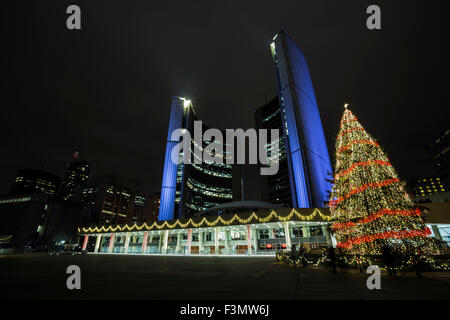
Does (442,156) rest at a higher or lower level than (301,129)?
higher

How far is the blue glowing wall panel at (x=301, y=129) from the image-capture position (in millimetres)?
46878

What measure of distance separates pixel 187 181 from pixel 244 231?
5234cm

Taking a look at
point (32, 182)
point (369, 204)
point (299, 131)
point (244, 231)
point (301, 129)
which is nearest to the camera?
point (369, 204)

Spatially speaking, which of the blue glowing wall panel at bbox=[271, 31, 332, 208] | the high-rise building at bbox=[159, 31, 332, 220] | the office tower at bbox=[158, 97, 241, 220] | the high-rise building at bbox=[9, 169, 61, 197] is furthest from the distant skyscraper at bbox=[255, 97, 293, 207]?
the high-rise building at bbox=[9, 169, 61, 197]

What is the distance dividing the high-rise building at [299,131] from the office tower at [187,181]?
35.7m

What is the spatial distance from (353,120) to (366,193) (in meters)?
5.57

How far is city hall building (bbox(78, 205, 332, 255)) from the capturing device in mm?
31077

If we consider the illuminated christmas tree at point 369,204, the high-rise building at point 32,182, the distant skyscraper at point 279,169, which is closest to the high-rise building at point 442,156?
the distant skyscraper at point 279,169

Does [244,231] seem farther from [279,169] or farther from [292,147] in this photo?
[279,169]

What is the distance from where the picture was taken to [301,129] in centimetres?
5234

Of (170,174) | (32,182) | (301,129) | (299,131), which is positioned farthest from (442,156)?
(32,182)

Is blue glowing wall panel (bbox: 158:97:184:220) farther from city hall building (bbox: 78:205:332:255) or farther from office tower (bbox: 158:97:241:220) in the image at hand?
city hall building (bbox: 78:205:332:255)

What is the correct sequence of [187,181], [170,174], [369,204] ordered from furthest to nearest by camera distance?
[187,181] → [170,174] → [369,204]

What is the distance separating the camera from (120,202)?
175000mm
